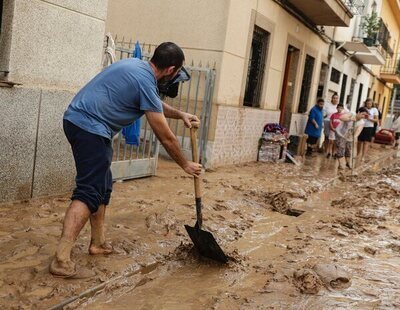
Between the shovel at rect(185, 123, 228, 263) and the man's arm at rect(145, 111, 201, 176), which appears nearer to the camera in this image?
the man's arm at rect(145, 111, 201, 176)

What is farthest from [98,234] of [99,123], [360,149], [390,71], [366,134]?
[390,71]

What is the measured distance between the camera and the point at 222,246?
14.7 ft

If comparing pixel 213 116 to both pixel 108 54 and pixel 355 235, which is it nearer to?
pixel 108 54

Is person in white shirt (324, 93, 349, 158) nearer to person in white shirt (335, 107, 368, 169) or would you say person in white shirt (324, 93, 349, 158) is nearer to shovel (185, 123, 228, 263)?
person in white shirt (335, 107, 368, 169)

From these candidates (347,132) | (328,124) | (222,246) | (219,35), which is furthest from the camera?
(328,124)

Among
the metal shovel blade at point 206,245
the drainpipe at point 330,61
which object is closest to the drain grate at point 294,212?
the metal shovel blade at point 206,245

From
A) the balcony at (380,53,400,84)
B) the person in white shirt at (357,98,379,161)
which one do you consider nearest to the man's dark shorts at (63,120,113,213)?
the person in white shirt at (357,98,379,161)

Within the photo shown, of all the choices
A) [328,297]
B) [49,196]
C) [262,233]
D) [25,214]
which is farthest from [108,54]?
[328,297]

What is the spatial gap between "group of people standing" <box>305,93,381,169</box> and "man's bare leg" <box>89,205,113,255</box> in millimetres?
8366

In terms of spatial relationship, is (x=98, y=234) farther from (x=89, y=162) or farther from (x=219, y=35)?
(x=219, y=35)

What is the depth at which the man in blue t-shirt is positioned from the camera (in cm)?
331

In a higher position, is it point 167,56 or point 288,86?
point 288,86

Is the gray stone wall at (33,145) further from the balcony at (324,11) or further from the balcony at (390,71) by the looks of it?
the balcony at (390,71)

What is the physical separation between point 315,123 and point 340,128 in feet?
6.82
